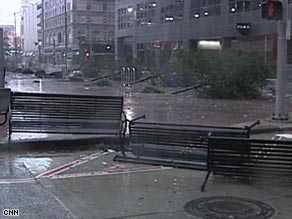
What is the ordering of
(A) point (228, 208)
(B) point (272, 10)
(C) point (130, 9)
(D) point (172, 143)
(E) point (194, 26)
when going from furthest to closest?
(C) point (130, 9), (E) point (194, 26), (B) point (272, 10), (D) point (172, 143), (A) point (228, 208)

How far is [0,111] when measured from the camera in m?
10.9

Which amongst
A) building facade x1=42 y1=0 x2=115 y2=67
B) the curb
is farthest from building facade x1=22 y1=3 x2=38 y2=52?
the curb

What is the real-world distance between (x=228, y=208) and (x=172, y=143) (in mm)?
2403

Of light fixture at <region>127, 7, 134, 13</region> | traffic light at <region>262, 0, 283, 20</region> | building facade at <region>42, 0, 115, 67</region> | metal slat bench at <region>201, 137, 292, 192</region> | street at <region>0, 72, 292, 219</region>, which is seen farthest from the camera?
building facade at <region>42, 0, 115, 67</region>

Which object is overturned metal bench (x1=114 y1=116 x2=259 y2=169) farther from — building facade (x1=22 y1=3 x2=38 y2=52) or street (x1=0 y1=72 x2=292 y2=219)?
building facade (x1=22 y1=3 x2=38 y2=52)

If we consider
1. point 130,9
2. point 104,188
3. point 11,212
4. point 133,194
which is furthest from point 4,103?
point 130,9

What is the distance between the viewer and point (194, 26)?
202 feet

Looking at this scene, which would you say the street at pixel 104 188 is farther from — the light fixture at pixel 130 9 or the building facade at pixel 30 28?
the building facade at pixel 30 28

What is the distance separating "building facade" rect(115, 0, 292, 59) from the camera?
51031 millimetres

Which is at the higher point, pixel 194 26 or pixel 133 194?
pixel 194 26

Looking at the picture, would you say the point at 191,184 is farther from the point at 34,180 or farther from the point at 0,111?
the point at 0,111

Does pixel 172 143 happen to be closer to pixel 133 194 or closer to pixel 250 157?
pixel 250 157

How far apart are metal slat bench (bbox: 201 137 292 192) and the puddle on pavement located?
8.31 feet

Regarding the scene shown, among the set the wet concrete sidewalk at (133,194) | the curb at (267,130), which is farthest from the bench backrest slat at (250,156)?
the curb at (267,130)
